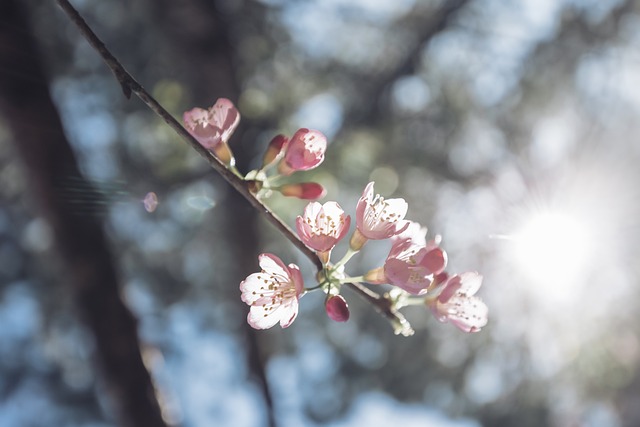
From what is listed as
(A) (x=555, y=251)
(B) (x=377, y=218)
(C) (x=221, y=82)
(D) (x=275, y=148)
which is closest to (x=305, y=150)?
(D) (x=275, y=148)

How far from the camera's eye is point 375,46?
3896mm

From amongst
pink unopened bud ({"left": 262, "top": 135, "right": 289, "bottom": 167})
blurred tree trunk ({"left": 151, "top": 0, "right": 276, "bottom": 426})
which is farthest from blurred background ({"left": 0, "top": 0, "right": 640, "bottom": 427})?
pink unopened bud ({"left": 262, "top": 135, "right": 289, "bottom": 167})

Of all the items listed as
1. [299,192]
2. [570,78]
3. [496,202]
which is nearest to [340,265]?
[299,192]

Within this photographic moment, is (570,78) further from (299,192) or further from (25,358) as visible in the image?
(25,358)

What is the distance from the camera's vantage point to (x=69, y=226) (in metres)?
2.04

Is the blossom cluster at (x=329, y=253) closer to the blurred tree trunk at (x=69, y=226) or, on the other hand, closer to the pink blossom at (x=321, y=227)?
the pink blossom at (x=321, y=227)

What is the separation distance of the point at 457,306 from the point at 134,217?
3.23m

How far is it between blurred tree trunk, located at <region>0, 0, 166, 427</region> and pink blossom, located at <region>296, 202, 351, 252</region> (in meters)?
1.31

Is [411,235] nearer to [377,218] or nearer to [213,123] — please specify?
[377,218]

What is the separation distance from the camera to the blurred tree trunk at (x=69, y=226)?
1960 millimetres

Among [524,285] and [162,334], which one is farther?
[162,334]

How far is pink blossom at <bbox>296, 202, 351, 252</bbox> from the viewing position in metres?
0.93

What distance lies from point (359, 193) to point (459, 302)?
2673 millimetres

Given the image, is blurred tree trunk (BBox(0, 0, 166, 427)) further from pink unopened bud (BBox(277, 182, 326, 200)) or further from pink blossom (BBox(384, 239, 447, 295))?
pink blossom (BBox(384, 239, 447, 295))
